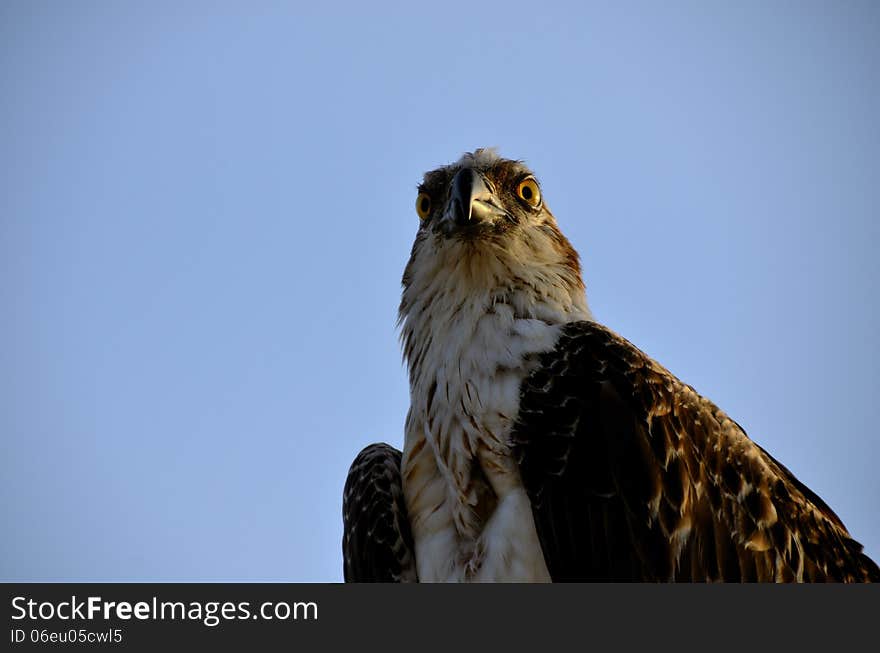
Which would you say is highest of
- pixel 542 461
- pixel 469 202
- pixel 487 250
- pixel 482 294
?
pixel 469 202

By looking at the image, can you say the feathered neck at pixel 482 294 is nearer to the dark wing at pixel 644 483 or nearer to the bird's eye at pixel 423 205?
the bird's eye at pixel 423 205

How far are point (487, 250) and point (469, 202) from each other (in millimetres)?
380

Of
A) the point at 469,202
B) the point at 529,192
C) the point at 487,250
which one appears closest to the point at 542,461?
the point at 487,250

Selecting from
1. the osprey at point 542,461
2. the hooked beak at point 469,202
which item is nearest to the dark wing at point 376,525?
the osprey at point 542,461

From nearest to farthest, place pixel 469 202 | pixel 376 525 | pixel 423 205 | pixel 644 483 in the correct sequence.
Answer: pixel 644 483 → pixel 376 525 → pixel 469 202 → pixel 423 205

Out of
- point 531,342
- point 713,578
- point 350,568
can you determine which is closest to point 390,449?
point 350,568

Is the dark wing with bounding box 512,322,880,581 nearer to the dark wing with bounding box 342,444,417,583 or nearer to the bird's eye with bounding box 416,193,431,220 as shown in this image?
the dark wing with bounding box 342,444,417,583

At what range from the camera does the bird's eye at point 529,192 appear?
7.59 metres

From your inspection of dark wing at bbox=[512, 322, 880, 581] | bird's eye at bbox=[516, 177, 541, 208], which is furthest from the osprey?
bird's eye at bbox=[516, 177, 541, 208]

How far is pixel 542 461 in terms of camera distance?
5859 millimetres

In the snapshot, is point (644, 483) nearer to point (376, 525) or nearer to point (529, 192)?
point (376, 525)
